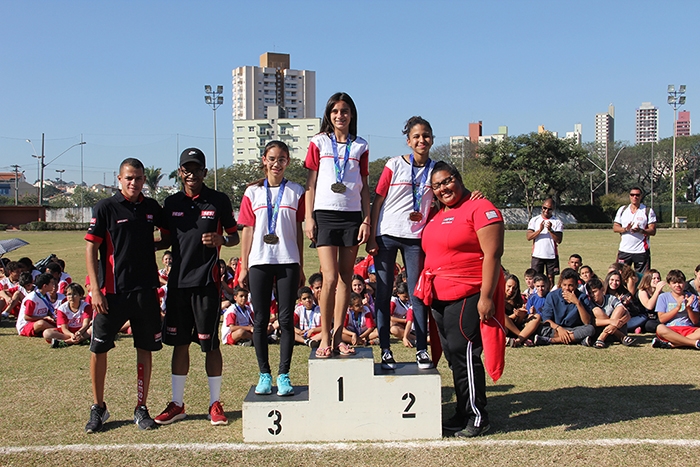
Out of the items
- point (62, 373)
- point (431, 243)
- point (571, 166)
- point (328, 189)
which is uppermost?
point (571, 166)

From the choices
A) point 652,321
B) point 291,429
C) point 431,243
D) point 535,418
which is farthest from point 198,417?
point 652,321

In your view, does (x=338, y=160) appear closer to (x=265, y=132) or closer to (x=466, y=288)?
(x=466, y=288)

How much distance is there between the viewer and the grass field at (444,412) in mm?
4617

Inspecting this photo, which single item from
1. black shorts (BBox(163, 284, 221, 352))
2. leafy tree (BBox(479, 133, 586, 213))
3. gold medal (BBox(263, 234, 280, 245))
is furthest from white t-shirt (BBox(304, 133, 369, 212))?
leafy tree (BBox(479, 133, 586, 213))

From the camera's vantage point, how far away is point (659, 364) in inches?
302

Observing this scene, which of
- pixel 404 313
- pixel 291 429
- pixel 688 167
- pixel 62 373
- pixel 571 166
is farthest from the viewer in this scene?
pixel 688 167

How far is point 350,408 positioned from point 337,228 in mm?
1469

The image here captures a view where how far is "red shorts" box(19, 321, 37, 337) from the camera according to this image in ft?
31.7

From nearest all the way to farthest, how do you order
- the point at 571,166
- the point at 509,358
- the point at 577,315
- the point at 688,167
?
the point at 509,358
the point at 577,315
the point at 571,166
the point at 688,167

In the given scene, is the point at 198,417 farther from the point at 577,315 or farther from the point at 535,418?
the point at 577,315

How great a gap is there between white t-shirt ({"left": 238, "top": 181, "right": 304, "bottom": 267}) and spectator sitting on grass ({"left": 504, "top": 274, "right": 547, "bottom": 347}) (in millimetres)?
4408

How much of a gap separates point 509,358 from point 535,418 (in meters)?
2.59

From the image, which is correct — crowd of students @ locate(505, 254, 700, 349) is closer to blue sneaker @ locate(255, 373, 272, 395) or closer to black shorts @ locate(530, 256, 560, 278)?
black shorts @ locate(530, 256, 560, 278)

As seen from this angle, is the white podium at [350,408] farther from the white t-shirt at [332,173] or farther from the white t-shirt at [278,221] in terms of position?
the white t-shirt at [332,173]
